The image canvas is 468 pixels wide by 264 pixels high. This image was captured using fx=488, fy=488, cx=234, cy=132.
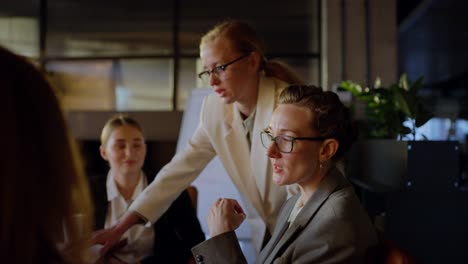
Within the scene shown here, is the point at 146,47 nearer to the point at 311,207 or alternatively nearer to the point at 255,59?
the point at 255,59

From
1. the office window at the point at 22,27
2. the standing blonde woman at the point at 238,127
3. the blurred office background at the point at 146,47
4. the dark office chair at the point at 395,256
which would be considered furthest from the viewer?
the office window at the point at 22,27

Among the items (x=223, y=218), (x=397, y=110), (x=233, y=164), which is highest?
(x=397, y=110)

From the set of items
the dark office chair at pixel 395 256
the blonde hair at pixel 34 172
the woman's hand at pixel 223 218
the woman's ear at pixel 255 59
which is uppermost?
the woman's ear at pixel 255 59

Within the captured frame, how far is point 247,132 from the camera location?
1.84m

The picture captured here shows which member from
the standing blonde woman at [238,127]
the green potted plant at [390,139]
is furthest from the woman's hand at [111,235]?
the green potted plant at [390,139]

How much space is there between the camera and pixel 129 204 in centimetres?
198

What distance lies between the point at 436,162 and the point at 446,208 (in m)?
0.20

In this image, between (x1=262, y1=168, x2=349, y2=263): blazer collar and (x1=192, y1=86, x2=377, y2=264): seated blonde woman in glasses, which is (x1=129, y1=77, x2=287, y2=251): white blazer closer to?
(x1=192, y1=86, x2=377, y2=264): seated blonde woman in glasses

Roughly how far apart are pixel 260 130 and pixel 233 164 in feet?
0.63

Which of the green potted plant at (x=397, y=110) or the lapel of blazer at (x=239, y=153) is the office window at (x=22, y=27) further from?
the lapel of blazer at (x=239, y=153)

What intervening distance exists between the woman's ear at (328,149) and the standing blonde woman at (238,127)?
46cm

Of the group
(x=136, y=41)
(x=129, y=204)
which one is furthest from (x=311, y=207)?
(x=136, y=41)

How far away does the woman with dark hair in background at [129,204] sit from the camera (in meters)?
1.83

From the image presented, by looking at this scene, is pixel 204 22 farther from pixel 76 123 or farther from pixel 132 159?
pixel 132 159
